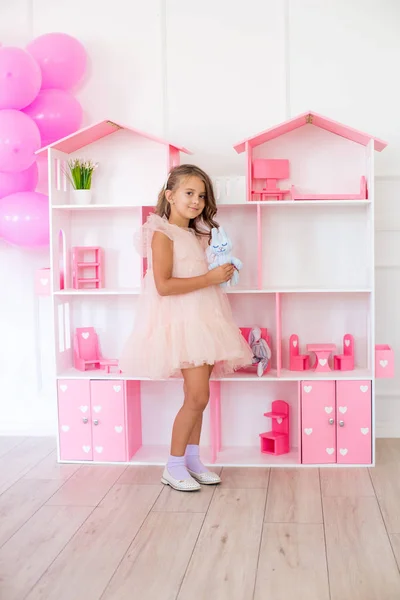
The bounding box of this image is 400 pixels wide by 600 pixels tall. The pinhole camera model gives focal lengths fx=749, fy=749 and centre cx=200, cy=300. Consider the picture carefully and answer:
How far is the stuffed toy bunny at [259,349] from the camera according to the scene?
338cm

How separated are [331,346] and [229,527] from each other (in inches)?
45.9

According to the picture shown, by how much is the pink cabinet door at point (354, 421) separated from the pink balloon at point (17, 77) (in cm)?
186

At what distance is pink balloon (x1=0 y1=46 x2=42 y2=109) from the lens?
10.4 ft

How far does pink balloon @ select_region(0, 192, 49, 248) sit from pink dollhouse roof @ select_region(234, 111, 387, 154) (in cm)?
93

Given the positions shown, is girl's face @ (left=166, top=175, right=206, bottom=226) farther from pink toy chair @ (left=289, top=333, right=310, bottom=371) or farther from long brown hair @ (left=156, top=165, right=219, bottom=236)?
pink toy chair @ (left=289, top=333, right=310, bottom=371)

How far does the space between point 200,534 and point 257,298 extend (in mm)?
1377

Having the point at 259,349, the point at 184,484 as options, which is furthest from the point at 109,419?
the point at 259,349

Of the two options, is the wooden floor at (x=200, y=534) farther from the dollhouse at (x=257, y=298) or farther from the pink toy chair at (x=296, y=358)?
Answer: the pink toy chair at (x=296, y=358)

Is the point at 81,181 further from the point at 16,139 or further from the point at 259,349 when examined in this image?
the point at 259,349

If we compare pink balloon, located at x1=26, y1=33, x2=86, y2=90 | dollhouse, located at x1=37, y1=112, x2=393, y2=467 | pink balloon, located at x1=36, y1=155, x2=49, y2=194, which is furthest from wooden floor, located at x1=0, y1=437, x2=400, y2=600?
pink balloon, located at x1=26, y1=33, x2=86, y2=90

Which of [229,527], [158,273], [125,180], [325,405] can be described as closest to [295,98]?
[125,180]

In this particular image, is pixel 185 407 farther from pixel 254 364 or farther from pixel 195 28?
pixel 195 28

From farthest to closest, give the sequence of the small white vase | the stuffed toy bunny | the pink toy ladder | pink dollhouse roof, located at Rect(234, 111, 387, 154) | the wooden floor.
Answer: the pink toy ladder
the small white vase
the stuffed toy bunny
pink dollhouse roof, located at Rect(234, 111, 387, 154)
the wooden floor

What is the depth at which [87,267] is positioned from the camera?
3.68m
